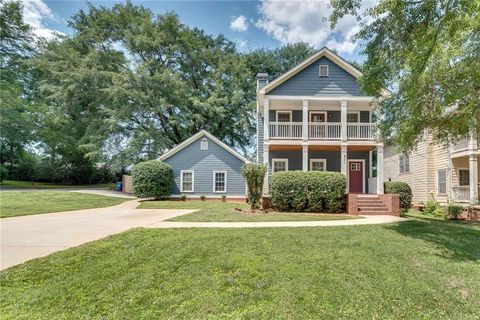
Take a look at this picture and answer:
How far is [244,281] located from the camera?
3.95 m

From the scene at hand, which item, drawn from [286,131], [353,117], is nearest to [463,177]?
[353,117]

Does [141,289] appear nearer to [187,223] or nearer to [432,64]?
[187,223]

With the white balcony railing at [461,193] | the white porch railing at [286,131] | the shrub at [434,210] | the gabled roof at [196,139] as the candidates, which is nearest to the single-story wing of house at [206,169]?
the gabled roof at [196,139]

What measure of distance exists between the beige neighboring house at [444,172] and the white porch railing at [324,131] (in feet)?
12.5

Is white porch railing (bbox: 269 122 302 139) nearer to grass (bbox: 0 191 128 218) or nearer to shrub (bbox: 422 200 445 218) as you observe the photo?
shrub (bbox: 422 200 445 218)

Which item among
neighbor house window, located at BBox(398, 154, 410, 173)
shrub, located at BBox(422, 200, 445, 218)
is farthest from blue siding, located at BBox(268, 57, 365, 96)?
neighbor house window, located at BBox(398, 154, 410, 173)

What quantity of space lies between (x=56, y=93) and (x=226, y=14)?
18335 millimetres

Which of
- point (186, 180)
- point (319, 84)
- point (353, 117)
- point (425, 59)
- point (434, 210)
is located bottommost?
point (434, 210)

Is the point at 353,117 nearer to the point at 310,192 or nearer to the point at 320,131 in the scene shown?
the point at 320,131

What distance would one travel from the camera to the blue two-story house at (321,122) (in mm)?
14781

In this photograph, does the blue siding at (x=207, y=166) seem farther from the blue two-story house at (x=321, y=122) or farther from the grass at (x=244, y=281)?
the grass at (x=244, y=281)

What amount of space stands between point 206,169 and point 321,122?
8157 mm

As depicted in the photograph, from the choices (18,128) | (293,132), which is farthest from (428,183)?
(18,128)

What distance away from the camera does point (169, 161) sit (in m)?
18.2
